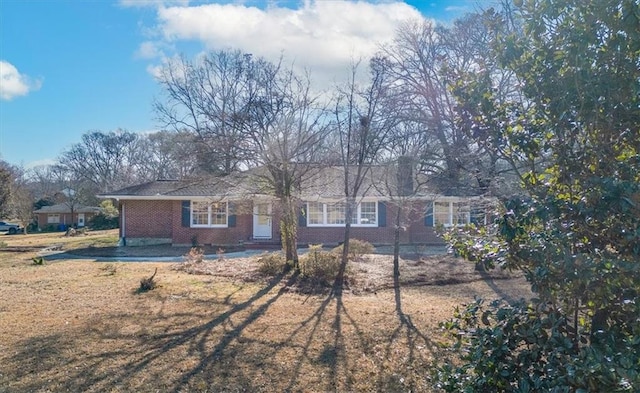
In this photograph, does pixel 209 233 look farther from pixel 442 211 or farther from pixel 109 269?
pixel 442 211

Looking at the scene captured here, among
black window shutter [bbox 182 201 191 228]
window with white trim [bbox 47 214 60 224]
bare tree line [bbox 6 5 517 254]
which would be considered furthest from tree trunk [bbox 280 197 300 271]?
window with white trim [bbox 47 214 60 224]

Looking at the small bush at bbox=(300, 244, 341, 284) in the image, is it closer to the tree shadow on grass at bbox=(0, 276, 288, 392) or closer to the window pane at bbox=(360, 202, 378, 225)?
the tree shadow on grass at bbox=(0, 276, 288, 392)

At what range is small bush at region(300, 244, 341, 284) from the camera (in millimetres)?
9961

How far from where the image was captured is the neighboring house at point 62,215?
42094 millimetres

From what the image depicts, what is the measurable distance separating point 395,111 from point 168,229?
40.0 feet

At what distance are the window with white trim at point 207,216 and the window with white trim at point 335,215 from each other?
4.08 m

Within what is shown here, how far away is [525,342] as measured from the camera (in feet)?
7.62

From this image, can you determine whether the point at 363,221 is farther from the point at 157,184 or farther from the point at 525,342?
the point at 525,342

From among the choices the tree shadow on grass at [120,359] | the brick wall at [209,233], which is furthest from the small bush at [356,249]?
the brick wall at [209,233]

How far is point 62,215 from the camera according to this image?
42906 millimetres

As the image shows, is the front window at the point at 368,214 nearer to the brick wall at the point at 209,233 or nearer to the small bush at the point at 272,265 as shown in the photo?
the brick wall at the point at 209,233

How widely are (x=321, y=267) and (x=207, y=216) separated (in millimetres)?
10672

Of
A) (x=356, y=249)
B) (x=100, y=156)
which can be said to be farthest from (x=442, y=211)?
(x=100, y=156)

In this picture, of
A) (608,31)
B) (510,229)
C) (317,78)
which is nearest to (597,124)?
(608,31)
